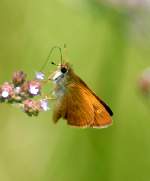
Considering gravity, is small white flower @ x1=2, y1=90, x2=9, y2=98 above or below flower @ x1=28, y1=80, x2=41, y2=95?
below

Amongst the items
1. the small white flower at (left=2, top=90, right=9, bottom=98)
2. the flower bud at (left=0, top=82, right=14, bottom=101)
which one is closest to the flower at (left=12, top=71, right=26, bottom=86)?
the flower bud at (left=0, top=82, right=14, bottom=101)

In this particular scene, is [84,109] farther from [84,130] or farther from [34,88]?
[84,130]

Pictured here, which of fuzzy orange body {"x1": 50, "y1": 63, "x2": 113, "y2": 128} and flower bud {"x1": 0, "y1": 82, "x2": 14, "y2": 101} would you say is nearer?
flower bud {"x1": 0, "y1": 82, "x2": 14, "y2": 101}

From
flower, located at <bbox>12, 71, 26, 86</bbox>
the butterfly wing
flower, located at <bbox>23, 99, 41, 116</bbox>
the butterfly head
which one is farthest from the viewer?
the butterfly head

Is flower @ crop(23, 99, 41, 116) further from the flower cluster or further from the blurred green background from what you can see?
the blurred green background

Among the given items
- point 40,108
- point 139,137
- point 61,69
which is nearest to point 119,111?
point 139,137

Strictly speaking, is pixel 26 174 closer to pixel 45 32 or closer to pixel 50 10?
pixel 45 32
